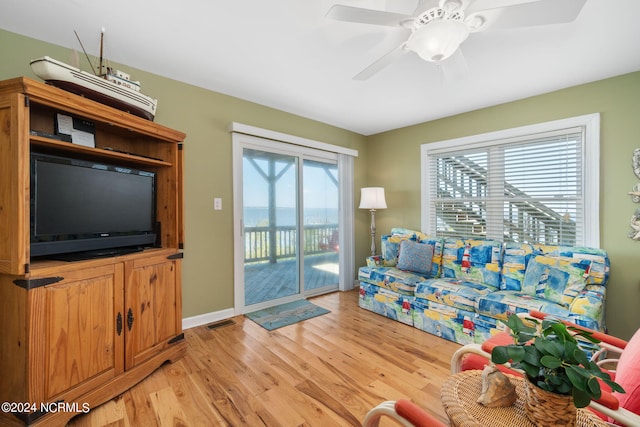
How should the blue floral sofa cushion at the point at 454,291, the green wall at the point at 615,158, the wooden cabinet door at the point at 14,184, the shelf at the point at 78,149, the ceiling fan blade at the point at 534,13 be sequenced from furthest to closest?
the blue floral sofa cushion at the point at 454,291 → the green wall at the point at 615,158 → the shelf at the point at 78,149 → the wooden cabinet door at the point at 14,184 → the ceiling fan blade at the point at 534,13

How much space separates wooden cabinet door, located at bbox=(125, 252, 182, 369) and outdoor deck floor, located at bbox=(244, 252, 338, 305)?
1.13 metres

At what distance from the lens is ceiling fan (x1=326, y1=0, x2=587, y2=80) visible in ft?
4.22

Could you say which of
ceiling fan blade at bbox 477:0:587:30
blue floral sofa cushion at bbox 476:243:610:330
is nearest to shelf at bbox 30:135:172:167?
ceiling fan blade at bbox 477:0:587:30

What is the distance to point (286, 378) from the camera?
195 centimetres

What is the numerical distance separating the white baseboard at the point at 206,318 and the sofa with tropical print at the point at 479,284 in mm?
1649

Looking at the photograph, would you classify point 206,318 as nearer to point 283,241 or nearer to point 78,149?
point 283,241

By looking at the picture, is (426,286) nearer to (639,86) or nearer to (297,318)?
(297,318)

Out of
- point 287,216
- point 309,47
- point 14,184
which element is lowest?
point 287,216

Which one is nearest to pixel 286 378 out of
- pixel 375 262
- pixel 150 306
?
pixel 150 306

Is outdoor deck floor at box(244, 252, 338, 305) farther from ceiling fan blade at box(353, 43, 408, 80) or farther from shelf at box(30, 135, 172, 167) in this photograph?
ceiling fan blade at box(353, 43, 408, 80)

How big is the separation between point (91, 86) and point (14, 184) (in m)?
0.76

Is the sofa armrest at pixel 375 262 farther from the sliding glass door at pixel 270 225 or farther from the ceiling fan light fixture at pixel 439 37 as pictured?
the ceiling fan light fixture at pixel 439 37

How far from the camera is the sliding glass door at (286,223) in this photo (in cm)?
327

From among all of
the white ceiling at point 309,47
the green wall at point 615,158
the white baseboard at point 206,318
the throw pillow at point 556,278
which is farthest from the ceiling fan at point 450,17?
the white baseboard at point 206,318
